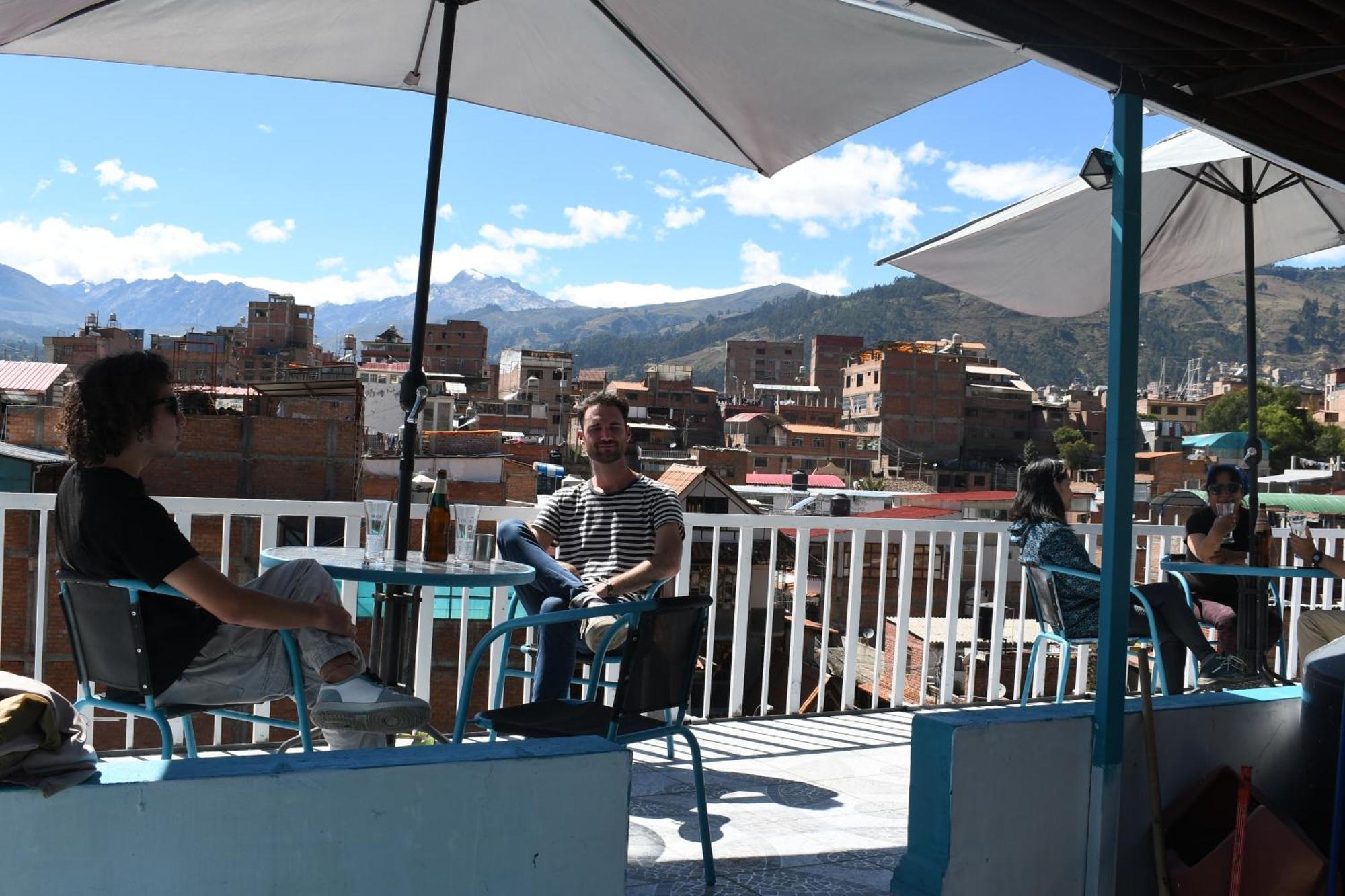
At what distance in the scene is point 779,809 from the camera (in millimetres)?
3148

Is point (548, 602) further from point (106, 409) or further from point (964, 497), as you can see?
point (964, 497)

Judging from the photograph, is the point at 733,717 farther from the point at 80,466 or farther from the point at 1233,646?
the point at 80,466

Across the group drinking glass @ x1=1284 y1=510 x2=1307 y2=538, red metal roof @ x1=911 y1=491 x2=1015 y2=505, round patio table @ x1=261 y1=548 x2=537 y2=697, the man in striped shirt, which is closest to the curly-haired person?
round patio table @ x1=261 y1=548 x2=537 y2=697

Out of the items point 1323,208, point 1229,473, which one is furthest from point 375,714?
point 1323,208

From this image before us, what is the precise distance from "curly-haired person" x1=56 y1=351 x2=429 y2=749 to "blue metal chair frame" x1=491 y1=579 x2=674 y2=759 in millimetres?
431

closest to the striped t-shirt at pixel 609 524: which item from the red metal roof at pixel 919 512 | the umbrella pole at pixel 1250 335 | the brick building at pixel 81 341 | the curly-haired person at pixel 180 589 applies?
the curly-haired person at pixel 180 589

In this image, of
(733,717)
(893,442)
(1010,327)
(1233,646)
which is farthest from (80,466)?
(1010,327)

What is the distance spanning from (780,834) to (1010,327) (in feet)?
522

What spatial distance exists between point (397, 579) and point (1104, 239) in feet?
10.3

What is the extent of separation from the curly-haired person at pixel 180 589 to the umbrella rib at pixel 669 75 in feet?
5.22

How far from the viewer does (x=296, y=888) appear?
148 centimetres

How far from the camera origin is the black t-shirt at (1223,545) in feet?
13.7

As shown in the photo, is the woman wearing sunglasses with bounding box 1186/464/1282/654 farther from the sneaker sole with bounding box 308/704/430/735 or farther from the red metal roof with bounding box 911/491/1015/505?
the red metal roof with bounding box 911/491/1015/505

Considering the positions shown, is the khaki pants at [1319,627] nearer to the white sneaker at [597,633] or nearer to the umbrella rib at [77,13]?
the white sneaker at [597,633]
